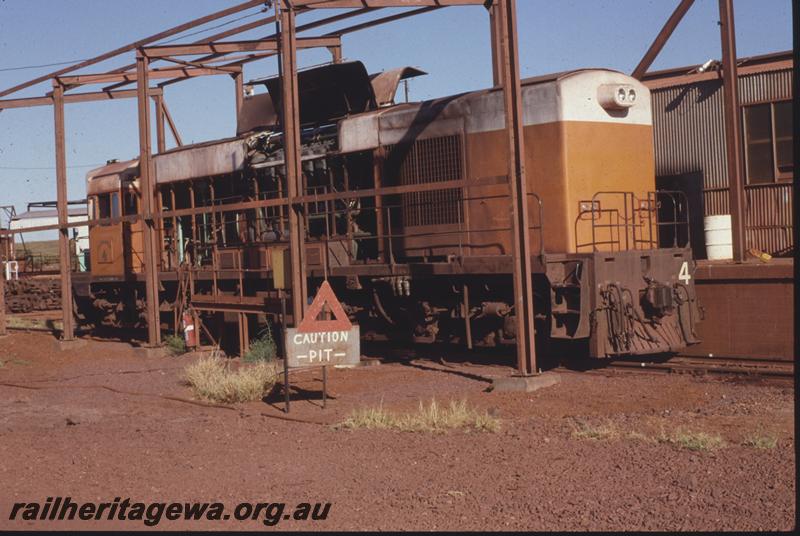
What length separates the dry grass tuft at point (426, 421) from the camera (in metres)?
9.09

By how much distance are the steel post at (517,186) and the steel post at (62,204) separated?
503 inches

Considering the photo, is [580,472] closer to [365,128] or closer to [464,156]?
[464,156]

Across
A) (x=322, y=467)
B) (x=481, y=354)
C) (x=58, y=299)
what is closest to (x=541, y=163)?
(x=481, y=354)

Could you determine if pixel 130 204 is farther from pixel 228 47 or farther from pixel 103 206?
pixel 228 47

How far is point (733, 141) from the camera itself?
1584cm

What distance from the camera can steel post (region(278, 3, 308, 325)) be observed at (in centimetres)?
1446

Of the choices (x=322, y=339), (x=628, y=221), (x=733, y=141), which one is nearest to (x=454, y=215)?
(x=628, y=221)

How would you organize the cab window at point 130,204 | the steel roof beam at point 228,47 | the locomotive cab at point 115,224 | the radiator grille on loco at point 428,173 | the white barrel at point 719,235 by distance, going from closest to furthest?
the radiator grille on loco at point 428,173 < the steel roof beam at point 228,47 < the white barrel at point 719,235 < the cab window at point 130,204 < the locomotive cab at point 115,224

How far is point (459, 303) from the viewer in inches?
552

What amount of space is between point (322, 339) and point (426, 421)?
1923 millimetres

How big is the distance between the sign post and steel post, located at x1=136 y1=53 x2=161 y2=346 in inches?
344

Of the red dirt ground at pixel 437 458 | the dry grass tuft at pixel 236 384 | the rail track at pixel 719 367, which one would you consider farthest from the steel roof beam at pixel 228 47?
the rail track at pixel 719 367

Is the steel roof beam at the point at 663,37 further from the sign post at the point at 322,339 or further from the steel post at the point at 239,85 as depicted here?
the sign post at the point at 322,339

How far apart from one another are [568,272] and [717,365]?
260 cm
